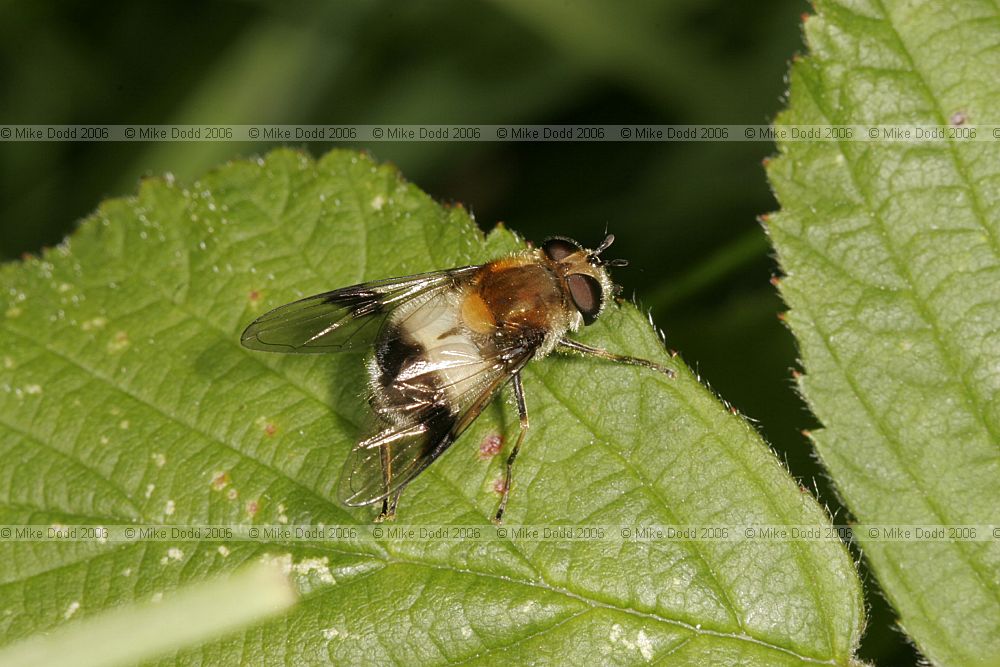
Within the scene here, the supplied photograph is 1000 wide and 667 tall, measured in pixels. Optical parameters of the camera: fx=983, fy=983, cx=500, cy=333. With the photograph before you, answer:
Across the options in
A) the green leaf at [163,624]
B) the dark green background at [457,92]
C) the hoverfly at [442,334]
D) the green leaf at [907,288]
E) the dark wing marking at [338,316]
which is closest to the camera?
the green leaf at [907,288]

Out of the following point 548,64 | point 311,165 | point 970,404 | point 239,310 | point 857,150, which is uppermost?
point 548,64

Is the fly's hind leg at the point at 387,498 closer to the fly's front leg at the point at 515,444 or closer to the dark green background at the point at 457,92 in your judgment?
the fly's front leg at the point at 515,444

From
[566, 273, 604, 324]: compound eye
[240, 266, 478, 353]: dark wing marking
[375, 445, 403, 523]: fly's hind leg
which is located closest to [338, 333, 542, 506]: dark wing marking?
[375, 445, 403, 523]: fly's hind leg

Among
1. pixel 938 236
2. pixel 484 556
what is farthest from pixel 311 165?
pixel 938 236

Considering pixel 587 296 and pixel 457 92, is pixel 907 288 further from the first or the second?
pixel 457 92

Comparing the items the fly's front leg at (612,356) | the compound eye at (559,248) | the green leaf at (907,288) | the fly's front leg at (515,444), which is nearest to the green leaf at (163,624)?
the fly's front leg at (515,444)

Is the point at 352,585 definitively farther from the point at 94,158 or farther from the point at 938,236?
the point at 94,158
